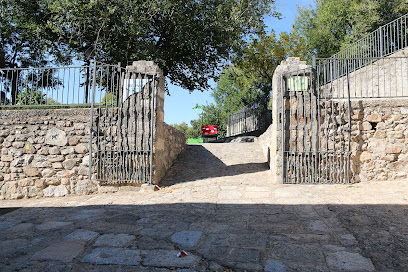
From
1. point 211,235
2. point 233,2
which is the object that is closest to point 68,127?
point 211,235

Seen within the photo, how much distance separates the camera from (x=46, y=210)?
4.30m

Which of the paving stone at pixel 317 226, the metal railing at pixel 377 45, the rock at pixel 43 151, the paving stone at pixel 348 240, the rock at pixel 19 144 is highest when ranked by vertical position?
the metal railing at pixel 377 45

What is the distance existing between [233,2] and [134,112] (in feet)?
23.0

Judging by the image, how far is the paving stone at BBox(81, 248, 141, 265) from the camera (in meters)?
2.21

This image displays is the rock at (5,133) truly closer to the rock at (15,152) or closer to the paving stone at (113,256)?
the rock at (15,152)

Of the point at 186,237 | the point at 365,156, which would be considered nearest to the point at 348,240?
the point at 186,237

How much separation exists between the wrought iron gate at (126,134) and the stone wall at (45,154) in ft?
0.92

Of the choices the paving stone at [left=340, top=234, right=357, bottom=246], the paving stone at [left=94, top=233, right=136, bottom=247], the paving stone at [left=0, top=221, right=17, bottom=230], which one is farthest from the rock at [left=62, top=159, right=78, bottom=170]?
the paving stone at [left=340, top=234, right=357, bottom=246]

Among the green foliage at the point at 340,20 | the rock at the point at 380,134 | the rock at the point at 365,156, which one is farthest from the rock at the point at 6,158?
the green foliage at the point at 340,20

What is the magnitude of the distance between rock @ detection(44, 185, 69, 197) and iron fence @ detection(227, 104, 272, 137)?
31.8 ft

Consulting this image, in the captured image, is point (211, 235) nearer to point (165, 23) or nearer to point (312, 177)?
point (312, 177)

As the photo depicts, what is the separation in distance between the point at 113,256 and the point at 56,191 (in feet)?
13.7

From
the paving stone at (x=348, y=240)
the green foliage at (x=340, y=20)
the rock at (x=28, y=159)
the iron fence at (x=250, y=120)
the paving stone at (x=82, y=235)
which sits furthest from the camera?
the green foliage at (x=340, y=20)

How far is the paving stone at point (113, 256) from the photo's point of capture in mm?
2213
